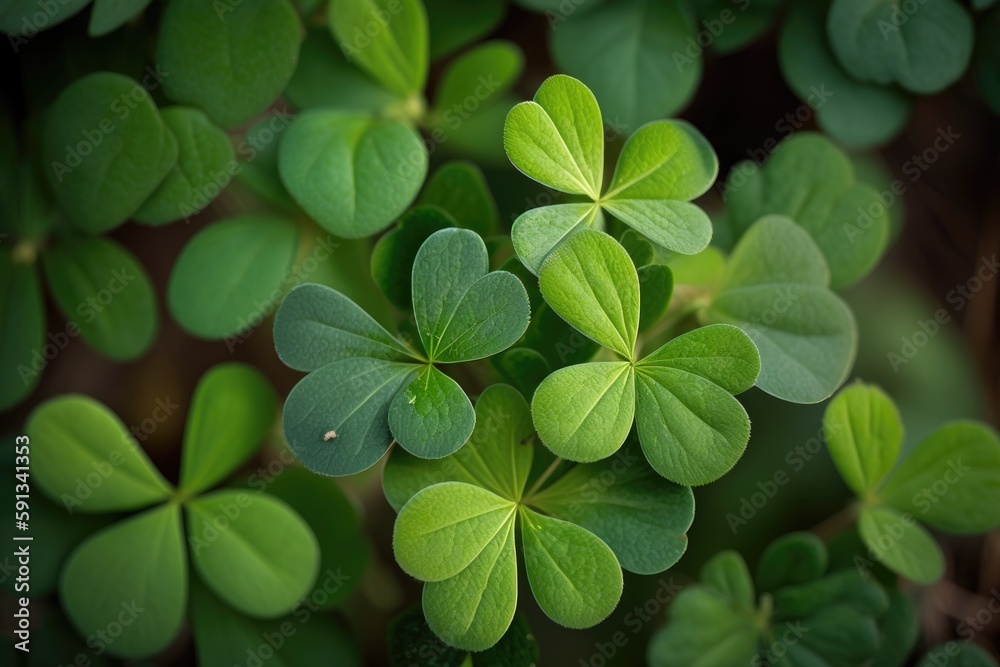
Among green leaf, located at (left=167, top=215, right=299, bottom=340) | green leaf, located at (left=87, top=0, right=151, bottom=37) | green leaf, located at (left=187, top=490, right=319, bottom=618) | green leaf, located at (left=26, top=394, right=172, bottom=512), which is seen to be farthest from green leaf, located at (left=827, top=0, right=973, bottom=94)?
green leaf, located at (left=26, top=394, right=172, bottom=512)

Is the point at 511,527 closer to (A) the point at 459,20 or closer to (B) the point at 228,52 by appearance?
(B) the point at 228,52

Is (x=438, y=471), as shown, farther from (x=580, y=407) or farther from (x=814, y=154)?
(x=814, y=154)

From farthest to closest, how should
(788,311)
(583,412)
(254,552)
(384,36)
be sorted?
(384,36)
(254,552)
(788,311)
(583,412)

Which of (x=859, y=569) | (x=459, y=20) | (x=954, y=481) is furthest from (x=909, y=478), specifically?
(x=459, y=20)

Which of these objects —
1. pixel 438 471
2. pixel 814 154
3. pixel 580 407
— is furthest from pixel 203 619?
pixel 814 154

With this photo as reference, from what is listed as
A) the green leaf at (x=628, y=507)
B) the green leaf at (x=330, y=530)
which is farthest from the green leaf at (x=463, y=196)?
the green leaf at (x=330, y=530)

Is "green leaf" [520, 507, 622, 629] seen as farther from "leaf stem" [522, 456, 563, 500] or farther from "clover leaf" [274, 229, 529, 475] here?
"clover leaf" [274, 229, 529, 475]

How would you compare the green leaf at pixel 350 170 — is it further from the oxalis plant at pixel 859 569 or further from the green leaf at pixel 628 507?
the oxalis plant at pixel 859 569
